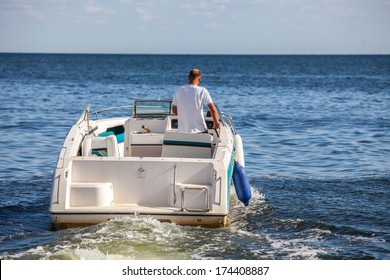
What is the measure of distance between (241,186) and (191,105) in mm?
1382

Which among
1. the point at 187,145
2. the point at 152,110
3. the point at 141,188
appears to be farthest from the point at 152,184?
the point at 152,110

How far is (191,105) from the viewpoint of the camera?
961 centimetres

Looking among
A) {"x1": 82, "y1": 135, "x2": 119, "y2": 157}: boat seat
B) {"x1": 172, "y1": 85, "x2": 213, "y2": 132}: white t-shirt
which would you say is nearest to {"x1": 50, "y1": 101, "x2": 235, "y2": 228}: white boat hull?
{"x1": 172, "y1": 85, "x2": 213, "y2": 132}: white t-shirt

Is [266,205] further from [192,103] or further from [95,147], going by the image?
[95,147]

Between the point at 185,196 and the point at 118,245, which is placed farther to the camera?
the point at 185,196

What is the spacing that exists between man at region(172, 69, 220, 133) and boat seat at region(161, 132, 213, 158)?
190mm

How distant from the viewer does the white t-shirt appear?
957 cm
